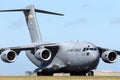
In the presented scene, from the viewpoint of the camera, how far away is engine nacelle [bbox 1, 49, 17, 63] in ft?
158

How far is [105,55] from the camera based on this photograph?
5009 centimetres

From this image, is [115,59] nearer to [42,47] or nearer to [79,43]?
[79,43]

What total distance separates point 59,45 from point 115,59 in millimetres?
6030

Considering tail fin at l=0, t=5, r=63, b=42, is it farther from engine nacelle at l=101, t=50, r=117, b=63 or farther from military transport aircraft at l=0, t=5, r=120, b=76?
engine nacelle at l=101, t=50, r=117, b=63

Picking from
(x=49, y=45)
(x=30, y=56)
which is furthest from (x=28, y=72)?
(x=49, y=45)

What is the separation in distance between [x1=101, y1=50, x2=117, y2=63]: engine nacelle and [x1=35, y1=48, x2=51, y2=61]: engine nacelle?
5907mm

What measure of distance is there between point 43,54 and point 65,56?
2694 mm

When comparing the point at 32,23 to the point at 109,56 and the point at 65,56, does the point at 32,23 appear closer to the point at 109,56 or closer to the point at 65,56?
the point at 65,56

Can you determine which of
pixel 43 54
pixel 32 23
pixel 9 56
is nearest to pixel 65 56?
pixel 43 54

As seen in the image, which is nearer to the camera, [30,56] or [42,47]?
[42,47]

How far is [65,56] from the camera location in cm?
4991

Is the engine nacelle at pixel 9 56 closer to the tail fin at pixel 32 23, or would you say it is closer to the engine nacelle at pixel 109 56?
the tail fin at pixel 32 23

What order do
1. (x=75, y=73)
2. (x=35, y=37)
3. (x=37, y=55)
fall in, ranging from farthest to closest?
(x=35, y=37) → (x=75, y=73) → (x=37, y=55)

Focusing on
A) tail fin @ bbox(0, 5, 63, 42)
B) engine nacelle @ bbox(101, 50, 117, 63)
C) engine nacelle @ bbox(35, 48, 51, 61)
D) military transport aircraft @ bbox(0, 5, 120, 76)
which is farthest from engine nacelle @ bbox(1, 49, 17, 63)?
engine nacelle @ bbox(101, 50, 117, 63)
